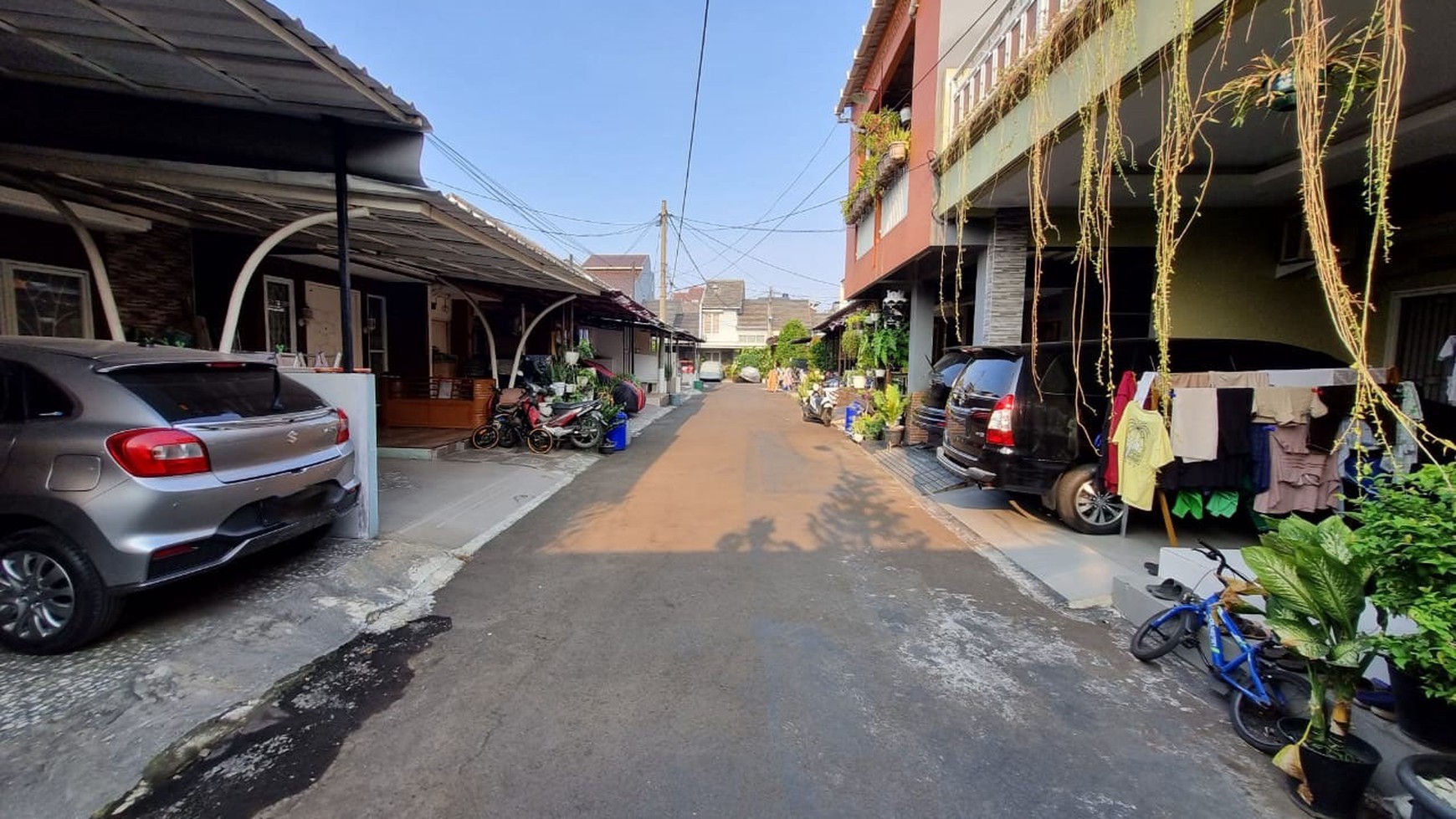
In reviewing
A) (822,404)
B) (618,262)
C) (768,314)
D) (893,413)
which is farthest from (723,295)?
(893,413)

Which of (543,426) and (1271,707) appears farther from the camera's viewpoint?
(543,426)

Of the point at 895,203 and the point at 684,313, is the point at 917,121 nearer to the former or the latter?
the point at 895,203

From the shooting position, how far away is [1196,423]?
4.85 m

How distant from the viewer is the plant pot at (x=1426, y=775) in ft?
6.10

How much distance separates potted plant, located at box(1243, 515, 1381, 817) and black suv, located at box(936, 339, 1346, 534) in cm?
313

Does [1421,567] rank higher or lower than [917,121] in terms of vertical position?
lower

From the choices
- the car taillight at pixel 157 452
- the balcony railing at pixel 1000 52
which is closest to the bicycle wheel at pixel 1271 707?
the balcony railing at pixel 1000 52

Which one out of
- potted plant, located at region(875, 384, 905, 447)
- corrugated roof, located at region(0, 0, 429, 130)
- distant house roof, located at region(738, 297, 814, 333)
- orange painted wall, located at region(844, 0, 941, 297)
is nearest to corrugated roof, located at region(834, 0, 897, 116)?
orange painted wall, located at region(844, 0, 941, 297)

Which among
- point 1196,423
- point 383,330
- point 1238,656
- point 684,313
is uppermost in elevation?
point 684,313

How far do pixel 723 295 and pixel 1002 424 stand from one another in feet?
176

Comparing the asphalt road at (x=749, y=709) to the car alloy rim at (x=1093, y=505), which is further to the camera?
the car alloy rim at (x=1093, y=505)

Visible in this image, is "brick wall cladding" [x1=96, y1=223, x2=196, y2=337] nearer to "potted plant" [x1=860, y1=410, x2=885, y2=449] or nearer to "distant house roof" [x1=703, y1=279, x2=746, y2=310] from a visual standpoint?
"potted plant" [x1=860, y1=410, x2=885, y2=449]

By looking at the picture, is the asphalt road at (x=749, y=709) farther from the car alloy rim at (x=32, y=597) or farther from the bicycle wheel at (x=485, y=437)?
the bicycle wheel at (x=485, y=437)

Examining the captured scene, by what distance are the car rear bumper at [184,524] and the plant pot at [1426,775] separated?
5.09m
